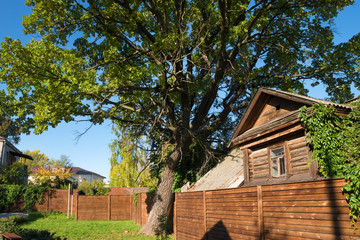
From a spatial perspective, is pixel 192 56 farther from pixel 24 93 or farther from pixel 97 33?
pixel 24 93

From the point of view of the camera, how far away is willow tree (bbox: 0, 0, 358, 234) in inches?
589

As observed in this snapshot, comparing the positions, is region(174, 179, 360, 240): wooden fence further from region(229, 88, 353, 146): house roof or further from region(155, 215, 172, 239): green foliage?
region(155, 215, 172, 239): green foliage

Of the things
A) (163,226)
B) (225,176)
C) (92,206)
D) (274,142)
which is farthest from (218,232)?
(92,206)

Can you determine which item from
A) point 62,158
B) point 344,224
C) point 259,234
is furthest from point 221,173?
point 62,158

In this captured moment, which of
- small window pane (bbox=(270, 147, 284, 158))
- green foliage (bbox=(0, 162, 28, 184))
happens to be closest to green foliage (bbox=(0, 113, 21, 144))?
green foliage (bbox=(0, 162, 28, 184))

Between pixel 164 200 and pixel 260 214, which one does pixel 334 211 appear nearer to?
pixel 260 214

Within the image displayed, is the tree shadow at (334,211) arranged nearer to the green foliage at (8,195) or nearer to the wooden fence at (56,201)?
the wooden fence at (56,201)

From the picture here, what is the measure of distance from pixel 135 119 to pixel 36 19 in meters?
7.44

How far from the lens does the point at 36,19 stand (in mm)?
15555

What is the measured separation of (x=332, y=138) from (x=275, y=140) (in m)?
2.91

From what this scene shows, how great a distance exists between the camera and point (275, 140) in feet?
42.1

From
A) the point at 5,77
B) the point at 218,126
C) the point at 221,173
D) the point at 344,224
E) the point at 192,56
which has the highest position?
the point at 192,56

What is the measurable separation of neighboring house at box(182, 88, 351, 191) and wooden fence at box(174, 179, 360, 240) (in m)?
2.28

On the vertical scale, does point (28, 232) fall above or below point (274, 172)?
below
